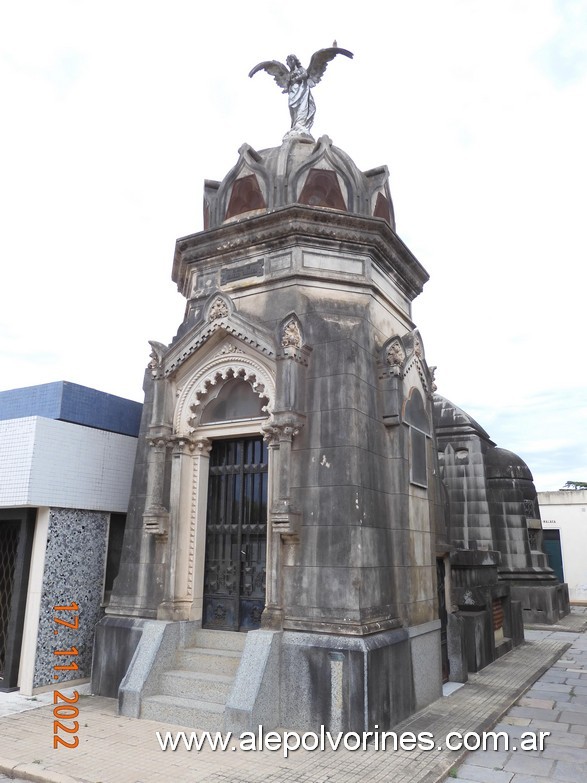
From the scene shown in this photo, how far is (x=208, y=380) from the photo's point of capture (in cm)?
1011

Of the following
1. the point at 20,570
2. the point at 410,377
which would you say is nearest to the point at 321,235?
the point at 410,377

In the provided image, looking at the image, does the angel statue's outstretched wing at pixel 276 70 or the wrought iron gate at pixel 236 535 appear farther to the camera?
the angel statue's outstretched wing at pixel 276 70

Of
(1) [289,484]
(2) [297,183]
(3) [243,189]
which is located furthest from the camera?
(3) [243,189]

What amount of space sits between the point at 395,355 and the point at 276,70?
7114 mm

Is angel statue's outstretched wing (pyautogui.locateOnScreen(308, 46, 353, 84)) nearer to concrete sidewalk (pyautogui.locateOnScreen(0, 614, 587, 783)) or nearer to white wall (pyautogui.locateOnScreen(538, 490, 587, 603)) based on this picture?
concrete sidewalk (pyautogui.locateOnScreen(0, 614, 587, 783))

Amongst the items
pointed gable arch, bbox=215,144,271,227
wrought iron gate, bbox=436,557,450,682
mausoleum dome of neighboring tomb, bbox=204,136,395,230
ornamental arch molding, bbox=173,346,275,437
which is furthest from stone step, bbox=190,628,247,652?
pointed gable arch, bbox=215,144,271,227

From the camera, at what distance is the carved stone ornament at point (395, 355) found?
384 inches

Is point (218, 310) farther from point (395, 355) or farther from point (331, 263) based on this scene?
point (395, 355)

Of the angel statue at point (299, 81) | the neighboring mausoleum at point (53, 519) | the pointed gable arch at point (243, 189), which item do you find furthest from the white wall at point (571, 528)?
the pointed gable arch at point (243, 189)

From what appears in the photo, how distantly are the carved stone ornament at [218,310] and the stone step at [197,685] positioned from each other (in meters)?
5.42

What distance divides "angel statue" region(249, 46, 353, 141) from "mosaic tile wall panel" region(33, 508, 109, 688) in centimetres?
853
